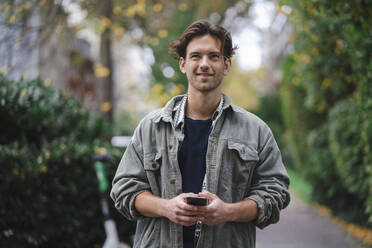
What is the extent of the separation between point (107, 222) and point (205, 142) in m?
2.60

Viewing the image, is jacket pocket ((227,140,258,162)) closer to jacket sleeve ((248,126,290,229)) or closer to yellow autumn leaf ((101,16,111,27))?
jacket sleeve ((248,126,290,229))

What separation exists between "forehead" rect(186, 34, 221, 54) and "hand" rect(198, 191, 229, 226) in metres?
0.83

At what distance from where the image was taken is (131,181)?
2.50m

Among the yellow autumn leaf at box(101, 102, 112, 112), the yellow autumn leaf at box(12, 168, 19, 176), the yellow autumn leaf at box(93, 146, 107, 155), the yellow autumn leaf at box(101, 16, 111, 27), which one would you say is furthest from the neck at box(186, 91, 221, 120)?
the yellow autumn leaf at box(101, 16, 111, 27)

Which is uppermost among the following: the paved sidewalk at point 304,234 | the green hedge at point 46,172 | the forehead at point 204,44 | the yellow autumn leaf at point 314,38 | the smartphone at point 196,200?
the yellow autumn leaf at point 314,38

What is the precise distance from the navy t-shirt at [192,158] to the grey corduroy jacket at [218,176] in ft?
0.17

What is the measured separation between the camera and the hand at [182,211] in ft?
7.30

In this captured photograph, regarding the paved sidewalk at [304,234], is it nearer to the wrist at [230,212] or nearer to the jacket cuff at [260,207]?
the jacket cuff at [260,207]

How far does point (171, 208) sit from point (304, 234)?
6.91 meters

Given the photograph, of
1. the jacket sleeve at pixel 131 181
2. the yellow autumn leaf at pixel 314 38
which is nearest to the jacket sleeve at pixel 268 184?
the jacket sleeve at pixel 131 181

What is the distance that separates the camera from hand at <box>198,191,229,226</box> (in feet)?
7.34

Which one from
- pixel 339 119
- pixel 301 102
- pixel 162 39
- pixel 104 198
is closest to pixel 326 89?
pixel 339 119

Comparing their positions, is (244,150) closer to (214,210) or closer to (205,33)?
(214,210)

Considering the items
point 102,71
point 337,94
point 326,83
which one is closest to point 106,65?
point 102,71
